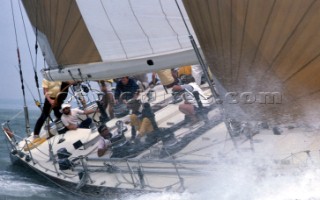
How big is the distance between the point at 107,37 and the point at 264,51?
10.3 feet

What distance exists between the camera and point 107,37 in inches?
299

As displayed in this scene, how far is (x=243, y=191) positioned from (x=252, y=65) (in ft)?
3.99

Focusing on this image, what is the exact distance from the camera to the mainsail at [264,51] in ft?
15.4

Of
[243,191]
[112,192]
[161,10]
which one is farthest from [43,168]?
[243,191]

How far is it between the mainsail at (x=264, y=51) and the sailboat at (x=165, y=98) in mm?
12

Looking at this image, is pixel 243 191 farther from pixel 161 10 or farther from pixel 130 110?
pixel 130 110

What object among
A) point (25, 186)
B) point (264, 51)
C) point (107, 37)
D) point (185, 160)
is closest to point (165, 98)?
point (107, 37)

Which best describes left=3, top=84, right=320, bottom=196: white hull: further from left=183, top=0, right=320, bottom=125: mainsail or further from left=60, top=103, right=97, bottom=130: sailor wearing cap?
left=60, top=103, right=97, bottom=130: sailor wearing cap

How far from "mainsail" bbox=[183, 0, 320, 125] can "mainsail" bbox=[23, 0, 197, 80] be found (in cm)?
127

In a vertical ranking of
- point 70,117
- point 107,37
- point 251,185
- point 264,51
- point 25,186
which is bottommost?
point 25,186

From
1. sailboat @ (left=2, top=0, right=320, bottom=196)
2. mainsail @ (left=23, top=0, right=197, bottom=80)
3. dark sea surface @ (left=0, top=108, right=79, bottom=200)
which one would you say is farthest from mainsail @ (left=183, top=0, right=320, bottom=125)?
dark sea surface @ (left=0, top=108, right=79, bottom=200)

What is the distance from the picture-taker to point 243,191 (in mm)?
5281

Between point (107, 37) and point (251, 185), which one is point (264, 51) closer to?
point (251, 185)

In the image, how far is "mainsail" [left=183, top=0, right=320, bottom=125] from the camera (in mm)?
4688
